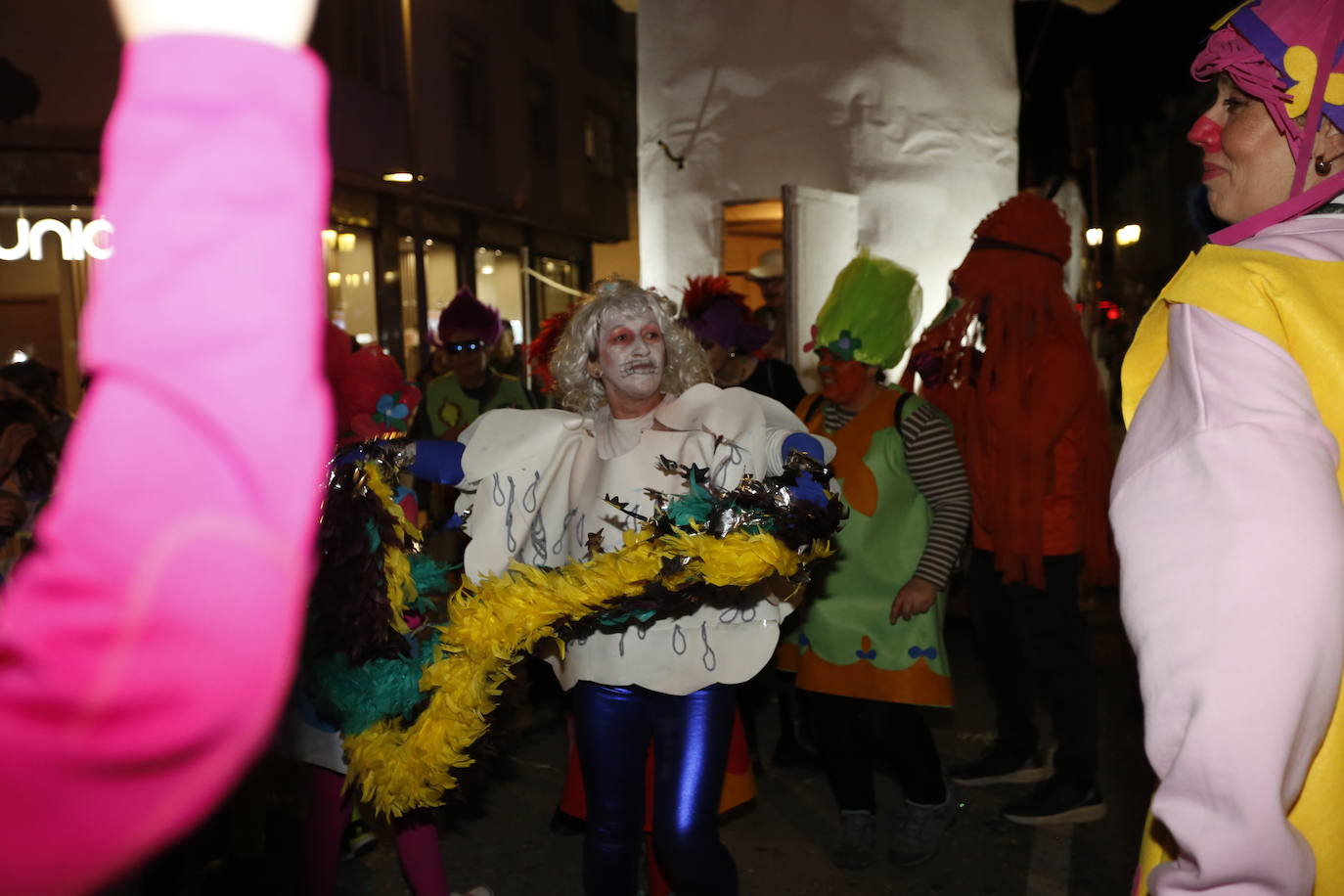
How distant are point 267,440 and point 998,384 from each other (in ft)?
13.0

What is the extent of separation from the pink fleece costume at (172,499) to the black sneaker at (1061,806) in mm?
4256

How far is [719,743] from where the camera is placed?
304 centimetres

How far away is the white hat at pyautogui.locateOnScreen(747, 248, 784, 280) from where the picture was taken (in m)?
9.36

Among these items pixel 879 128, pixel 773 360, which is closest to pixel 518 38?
pixel 879 128

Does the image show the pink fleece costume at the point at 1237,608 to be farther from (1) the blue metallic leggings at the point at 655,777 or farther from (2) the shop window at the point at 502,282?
(2) the shop window at the point at 502,282

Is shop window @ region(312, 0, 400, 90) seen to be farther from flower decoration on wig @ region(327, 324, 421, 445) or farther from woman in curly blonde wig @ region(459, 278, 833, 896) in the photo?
woman in curly blonde wig @ region(459, 278, 833, 896)

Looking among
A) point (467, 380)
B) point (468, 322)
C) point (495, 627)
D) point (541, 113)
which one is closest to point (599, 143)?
point (541, 113)

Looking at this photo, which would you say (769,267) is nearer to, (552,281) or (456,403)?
(456,403)

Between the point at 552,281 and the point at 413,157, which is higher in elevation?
the point at 413,157

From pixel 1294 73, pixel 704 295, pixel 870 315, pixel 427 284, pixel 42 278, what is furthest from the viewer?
pixel 427 284

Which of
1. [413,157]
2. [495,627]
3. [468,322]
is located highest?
[413,157]

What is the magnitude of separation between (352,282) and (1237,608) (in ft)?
55.6

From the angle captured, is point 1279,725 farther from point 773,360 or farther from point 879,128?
point 879,128

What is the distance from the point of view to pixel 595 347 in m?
3.46
